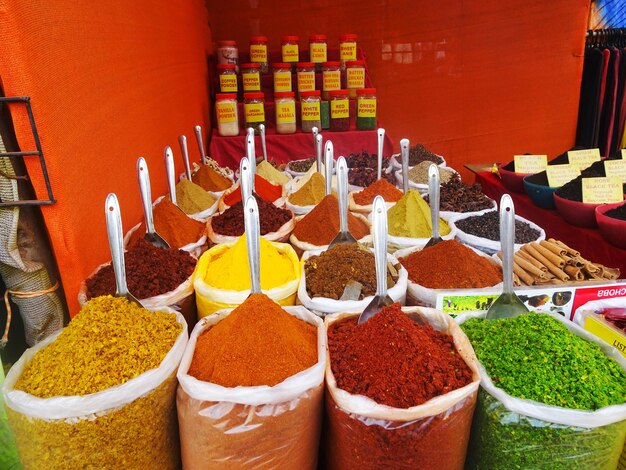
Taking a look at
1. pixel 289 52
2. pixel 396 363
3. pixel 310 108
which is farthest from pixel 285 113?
pixel 396 363

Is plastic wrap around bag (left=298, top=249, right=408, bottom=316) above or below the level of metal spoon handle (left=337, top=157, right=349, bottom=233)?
below

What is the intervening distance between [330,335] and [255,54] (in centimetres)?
277

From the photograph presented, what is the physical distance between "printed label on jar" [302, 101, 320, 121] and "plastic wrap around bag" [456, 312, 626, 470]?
2.37 m

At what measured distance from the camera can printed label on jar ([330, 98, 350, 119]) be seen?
2922 millimetres

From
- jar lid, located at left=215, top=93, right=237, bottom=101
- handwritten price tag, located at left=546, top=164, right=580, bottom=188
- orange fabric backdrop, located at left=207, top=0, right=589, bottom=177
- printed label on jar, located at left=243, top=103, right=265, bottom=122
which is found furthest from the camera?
orange fabric backdrop, located at left=207, top=0, right=589, bottom=177

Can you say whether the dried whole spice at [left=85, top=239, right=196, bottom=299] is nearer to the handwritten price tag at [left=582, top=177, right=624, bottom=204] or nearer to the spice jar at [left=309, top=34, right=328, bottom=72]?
the handwritten price tag at [left=582, top=177, right=624, bottom=204]

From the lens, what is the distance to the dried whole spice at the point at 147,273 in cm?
115

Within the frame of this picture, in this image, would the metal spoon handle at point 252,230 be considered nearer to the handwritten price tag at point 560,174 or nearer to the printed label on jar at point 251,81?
the handwritten price tag at point 560,174

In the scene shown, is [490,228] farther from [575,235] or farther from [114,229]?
[114,229]

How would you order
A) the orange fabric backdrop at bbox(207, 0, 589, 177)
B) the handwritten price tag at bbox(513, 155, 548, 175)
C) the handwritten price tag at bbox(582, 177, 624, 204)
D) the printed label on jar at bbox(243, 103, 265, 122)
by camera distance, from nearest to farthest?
the handwritten price tag at bbox(582, 177, 624, 204)
the handwritten price tag at bbox(513, 155, 548, 175)
the printed label on jar at bbox(243, 103, 265, 122)
the orange fabric backdrop at bbox(207, 0, 589, 177)

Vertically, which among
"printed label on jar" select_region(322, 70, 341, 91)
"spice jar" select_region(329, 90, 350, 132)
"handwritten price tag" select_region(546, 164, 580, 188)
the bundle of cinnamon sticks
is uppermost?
"printed label on jar" select_region(322, 70, 341, 91)

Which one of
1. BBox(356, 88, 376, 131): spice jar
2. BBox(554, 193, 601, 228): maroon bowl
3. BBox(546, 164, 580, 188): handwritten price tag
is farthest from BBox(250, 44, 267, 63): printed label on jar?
BBox(554, 193, 601, 228): maroon bowl

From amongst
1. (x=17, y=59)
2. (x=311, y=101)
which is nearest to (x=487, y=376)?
(x=17, y=59)

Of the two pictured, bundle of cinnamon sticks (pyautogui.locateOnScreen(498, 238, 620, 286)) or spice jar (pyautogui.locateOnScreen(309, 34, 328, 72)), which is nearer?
bundle of cinnamon sticks (pyautogui.locateOnScreen(498, 238, 620, 286))
